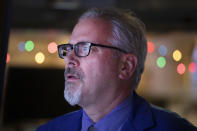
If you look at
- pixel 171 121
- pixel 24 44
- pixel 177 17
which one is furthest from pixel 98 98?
pixel 177 17

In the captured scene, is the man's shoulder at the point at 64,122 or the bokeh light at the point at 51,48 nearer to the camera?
the man's shoulder at the point at 64,122

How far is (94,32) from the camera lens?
104 cm

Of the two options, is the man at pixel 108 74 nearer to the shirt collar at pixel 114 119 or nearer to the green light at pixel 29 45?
the shirt collar at pixel 114 119

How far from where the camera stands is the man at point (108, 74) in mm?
999

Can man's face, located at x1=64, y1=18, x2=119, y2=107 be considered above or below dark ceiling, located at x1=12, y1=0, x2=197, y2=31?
below

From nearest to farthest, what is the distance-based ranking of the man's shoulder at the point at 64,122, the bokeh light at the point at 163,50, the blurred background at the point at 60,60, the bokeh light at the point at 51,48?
the man's shoulder at the point at 64,122 → the blurred background at the point at 60,60 → the bokeh light at the point at 51,48 → the bokeh light at the point at 163,50

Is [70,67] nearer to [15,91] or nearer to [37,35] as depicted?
[15,91]

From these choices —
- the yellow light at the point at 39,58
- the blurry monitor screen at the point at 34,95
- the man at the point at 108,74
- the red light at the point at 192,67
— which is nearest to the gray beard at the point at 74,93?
the man at the point at 108,74

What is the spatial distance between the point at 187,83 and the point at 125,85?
4.32 meters

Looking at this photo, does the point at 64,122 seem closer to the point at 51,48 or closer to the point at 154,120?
the point at 154,120

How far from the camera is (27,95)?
368cm

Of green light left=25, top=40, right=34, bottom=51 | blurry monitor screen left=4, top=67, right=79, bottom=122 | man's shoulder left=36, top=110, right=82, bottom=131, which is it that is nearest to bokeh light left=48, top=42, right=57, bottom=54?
green light left=25, top=40, right=34, bottom=51

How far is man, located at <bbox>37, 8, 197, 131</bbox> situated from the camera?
1.00 meters

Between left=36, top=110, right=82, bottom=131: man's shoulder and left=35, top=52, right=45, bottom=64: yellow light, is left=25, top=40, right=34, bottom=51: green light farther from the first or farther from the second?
left=36, top=110, right=82, bottom=131: man's shoulder
